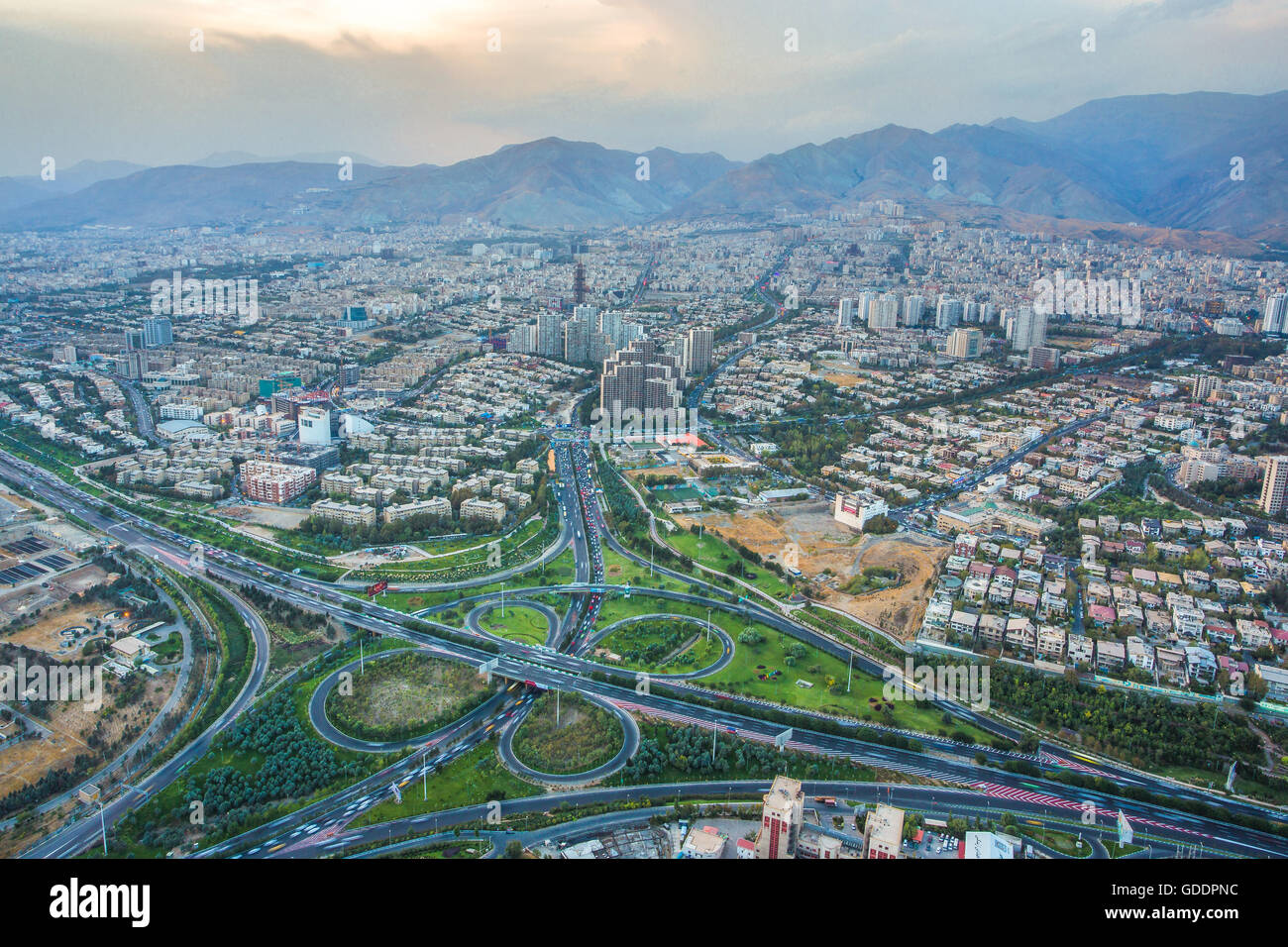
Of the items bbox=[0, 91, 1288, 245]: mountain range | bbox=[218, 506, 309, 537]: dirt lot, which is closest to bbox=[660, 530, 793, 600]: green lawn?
bbox=[218, 506, 309, 537]: dirt lot

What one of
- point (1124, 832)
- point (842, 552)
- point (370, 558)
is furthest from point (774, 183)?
point (1124, 832)

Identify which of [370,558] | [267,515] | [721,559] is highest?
[267,515]

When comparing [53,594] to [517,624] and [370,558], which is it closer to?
[370,558]

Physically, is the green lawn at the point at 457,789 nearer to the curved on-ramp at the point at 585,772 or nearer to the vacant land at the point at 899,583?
the curved on-ramp at the point at 585,772

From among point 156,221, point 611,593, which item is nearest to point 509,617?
point 611,593

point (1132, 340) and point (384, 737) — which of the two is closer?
point (384, 737)

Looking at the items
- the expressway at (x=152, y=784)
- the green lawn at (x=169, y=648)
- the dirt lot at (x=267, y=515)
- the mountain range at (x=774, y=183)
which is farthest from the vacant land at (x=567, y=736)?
the mountain range at (x=774, y=183)
